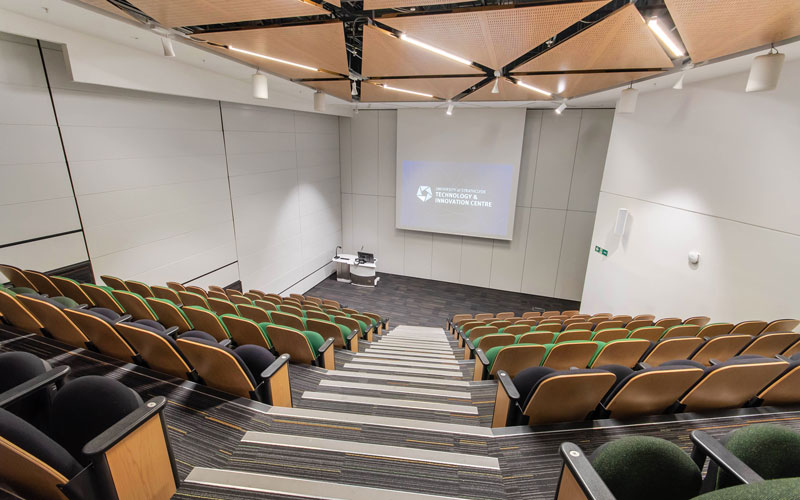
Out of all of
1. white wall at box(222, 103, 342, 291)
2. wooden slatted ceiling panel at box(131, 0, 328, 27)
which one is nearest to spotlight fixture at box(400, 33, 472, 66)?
wooden slatted ceiling panel at box(131, 0, 328, 27)

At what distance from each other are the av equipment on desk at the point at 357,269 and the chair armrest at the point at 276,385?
24.2ft

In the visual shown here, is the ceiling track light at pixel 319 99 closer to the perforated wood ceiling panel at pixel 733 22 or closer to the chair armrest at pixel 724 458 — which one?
the perforated wood ceiling panel at pixel 733 22

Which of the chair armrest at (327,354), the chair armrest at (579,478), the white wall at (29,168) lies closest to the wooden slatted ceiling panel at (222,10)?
the white wall at (29,168)

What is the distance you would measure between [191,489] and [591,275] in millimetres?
7624

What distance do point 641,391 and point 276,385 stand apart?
2422 millimetres

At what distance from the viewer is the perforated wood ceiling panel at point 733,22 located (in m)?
2.14

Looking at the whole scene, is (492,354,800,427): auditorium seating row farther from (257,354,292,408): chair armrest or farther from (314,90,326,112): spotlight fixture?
(314,90,326,112): spotlight fixture

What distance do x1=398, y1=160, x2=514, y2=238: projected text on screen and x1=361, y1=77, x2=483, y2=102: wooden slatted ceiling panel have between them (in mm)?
3016

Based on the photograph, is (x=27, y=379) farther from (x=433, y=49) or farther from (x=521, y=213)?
(x=521, y=213)

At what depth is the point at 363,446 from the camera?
1898 mm

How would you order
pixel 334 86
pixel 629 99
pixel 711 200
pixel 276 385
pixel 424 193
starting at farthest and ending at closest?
pixel 424 193
pixel 334 86
pixel 629 99
pixel 711 200
pixel 276 385

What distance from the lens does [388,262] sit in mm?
10727

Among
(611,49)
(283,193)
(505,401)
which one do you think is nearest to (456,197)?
(283,193)

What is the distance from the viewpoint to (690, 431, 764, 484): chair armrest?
47.3 inches
